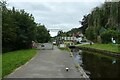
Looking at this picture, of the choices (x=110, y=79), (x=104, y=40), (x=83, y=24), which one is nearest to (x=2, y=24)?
(x=110, y=79)

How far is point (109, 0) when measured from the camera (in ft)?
144

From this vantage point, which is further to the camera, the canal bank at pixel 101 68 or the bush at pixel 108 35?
the bush at pixel 108 35

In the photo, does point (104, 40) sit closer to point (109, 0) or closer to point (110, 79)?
point (109, 0)

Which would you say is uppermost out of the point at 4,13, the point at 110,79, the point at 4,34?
the point at 4,13

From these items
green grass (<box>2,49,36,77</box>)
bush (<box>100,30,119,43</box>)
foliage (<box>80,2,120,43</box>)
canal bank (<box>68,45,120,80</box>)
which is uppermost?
foliage (<box>80,2,120,43</box>)

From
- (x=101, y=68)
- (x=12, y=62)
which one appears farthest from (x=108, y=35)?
(x=12, y=62)

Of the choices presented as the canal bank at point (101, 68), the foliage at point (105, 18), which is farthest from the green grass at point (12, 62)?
the foliage at point (105, 18)

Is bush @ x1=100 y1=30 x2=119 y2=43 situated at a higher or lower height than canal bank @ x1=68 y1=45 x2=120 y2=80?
higher

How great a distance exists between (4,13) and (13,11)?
11242mm

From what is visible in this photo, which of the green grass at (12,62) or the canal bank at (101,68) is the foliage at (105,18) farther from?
the green grass at (12,62)

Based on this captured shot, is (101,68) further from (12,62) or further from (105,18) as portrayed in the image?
(105,18)

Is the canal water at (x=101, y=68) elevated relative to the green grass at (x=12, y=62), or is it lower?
lower

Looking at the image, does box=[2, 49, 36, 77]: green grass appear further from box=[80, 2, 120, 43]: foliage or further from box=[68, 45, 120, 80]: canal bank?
box=[80, 2, 120, 43]: foliage

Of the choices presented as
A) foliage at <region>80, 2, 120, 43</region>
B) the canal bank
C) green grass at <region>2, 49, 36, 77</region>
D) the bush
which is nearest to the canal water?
the canal bank
